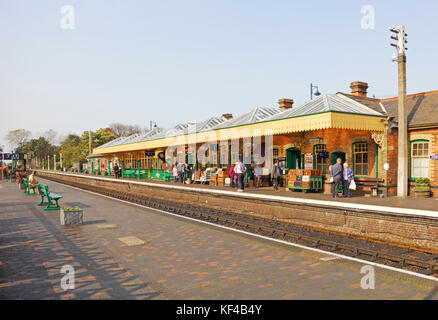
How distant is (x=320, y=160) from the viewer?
1842 centimetres

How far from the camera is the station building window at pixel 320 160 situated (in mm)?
18039

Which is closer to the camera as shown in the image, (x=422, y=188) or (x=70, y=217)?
(x=70, y=217)

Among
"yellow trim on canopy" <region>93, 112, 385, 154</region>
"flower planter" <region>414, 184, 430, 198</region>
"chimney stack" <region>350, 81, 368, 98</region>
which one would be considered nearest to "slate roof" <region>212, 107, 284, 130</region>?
"yellow trim on canopy" <region>93, 112, 385, 154</region>

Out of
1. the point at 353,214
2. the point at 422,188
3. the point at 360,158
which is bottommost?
the point at 353,214

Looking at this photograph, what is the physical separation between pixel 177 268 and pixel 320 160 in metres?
13.9

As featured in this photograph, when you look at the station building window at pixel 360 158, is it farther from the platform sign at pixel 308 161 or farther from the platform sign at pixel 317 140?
the platform sign at pixel 308 161

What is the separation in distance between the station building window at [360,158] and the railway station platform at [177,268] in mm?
9966

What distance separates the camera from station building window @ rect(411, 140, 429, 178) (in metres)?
15.3

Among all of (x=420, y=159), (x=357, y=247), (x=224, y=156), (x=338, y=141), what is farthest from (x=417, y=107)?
(x=224, y=156)

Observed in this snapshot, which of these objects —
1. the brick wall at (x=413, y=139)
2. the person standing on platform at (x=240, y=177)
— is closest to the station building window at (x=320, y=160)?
the brick wall at (x=413, y=139)

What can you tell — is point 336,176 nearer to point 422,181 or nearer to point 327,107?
point 327,107

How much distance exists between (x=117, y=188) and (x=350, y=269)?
23649 mm

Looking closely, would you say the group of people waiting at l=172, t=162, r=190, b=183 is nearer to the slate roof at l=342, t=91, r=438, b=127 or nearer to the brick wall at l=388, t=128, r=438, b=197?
the slate roof at l=342, t=91, r=438, b=127

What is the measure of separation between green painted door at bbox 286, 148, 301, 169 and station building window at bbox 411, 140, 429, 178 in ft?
19.3
